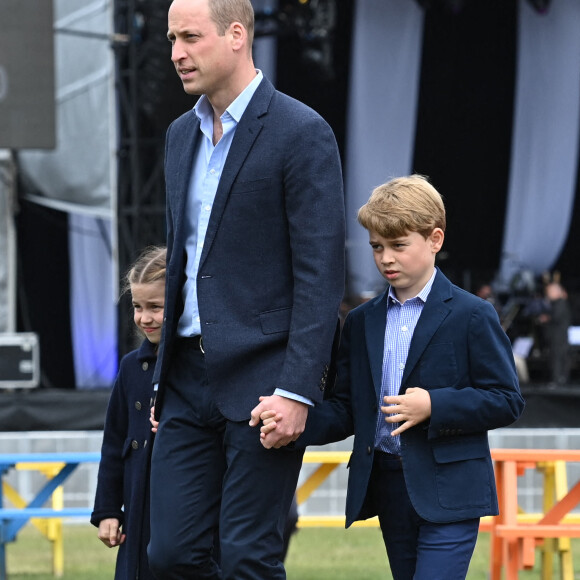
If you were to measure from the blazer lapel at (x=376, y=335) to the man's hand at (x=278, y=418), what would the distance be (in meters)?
0.35

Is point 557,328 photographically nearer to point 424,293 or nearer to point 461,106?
point 461,106

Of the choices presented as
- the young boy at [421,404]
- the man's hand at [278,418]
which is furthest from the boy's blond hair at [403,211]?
the man's hand at [278,418]

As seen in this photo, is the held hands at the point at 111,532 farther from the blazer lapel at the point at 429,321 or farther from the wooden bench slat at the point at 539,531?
the wooden bench slat at the point at 539,531

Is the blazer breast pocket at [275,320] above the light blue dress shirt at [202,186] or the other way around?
the other way around

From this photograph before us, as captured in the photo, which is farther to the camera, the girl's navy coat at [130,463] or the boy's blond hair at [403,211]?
the girl's navy coat at [130,463]

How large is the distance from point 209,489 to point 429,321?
64cm

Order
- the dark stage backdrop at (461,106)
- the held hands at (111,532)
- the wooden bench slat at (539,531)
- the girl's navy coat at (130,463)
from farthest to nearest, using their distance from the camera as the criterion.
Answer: the dark stage backdrop at (461,106), the wooden bench slat at (539,531), the held hands at (111,532), the girl's navy coat at (130,463)

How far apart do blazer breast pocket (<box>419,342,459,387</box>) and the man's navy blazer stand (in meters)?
0.28

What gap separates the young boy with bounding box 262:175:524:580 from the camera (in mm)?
2873

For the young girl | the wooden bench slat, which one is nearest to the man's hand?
the young girl

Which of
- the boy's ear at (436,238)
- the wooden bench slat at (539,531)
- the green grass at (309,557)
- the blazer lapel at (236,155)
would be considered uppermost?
the blazer lapel at (236,155)

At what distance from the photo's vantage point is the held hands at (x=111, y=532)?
3.43 m

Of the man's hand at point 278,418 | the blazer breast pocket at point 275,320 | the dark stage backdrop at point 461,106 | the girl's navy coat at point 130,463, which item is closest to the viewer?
the man's hand at point 278,418

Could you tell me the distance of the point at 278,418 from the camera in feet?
8.70
